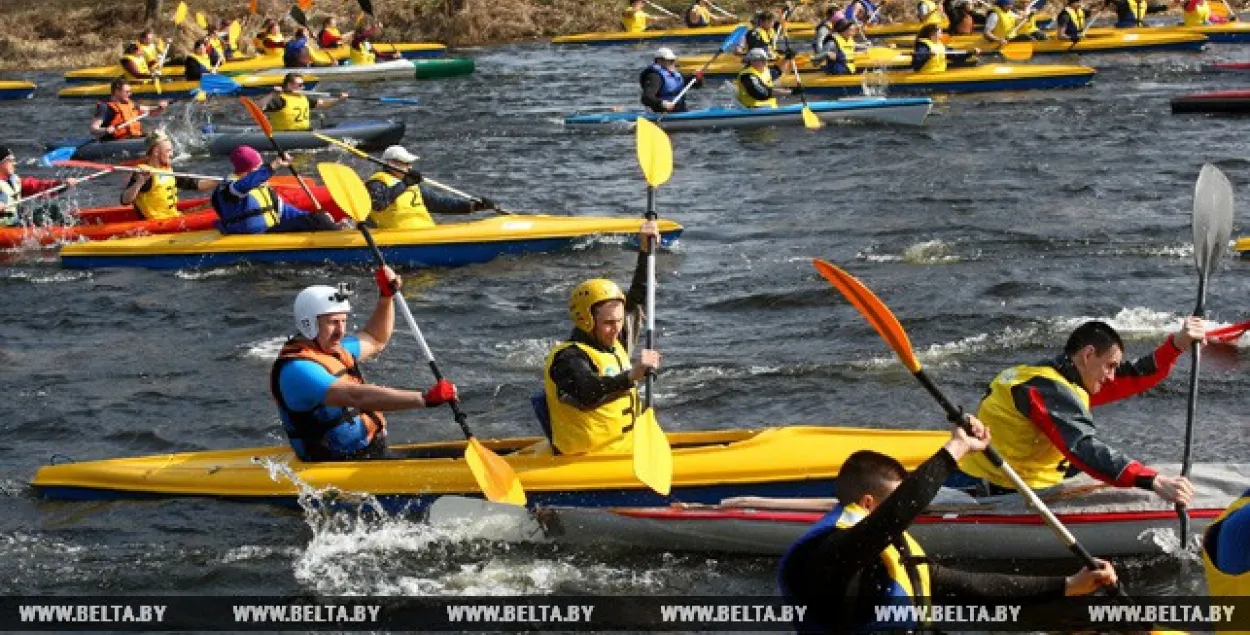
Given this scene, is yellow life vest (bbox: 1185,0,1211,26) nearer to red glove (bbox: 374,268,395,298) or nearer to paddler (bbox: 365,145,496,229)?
paddler (bbox: 365,145,496,229)

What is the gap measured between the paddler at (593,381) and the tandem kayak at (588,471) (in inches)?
3.7

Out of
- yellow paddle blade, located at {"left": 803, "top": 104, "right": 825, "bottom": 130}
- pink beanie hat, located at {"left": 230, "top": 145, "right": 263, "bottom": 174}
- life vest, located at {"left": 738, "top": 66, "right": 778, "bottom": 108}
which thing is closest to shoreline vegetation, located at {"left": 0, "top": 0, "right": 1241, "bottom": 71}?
life vest, located at {"left": 738, "top": 66, "right": 778, "bottom": 108}

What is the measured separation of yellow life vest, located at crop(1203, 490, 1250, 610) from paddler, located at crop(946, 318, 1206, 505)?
1225 mm

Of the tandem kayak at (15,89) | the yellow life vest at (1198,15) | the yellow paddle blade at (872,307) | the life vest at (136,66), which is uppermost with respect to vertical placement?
the yellow paddle blade at (872,307)

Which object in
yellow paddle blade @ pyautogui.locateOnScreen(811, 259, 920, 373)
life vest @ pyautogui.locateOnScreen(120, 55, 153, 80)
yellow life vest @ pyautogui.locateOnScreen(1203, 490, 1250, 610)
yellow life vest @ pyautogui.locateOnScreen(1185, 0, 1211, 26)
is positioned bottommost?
life vest @ pyautogui.locateOnScreen(120, 55, 153, 80)

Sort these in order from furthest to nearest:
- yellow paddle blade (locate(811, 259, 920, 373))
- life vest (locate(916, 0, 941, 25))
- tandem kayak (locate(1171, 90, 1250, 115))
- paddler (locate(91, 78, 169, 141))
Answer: life vest (locate(916, 0, 941, 25)) < paddler (locate(91, 78, 169, 141)) < tandem kayak (locate(1171, 90, 1250, 115)) < yellow paddle blade (locate(811, 259, 920, 373))

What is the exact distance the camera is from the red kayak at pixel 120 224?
48.3ft

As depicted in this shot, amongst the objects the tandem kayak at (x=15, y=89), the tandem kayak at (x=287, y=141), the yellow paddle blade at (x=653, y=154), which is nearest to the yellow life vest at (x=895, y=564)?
the yellow paddle blade at (x=653, y=154)

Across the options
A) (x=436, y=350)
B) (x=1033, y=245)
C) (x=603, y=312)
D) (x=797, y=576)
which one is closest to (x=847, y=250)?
(x=1033, y=245)

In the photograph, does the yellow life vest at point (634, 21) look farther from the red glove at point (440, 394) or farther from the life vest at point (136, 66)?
the red glove at point (440, 394)

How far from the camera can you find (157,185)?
1479 centimetres

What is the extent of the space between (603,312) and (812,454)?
1146 millimetres

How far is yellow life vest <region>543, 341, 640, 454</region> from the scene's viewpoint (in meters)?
7.69

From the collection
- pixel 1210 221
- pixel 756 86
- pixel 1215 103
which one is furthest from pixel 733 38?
pixel 1210 221
